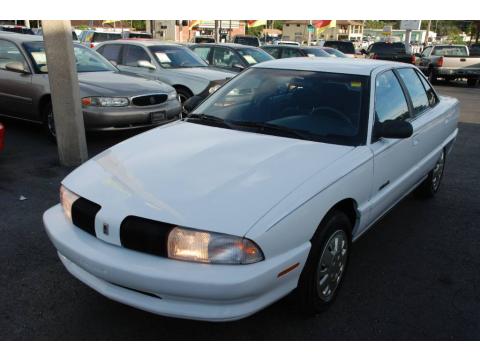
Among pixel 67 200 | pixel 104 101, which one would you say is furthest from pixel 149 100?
pixel 67 200

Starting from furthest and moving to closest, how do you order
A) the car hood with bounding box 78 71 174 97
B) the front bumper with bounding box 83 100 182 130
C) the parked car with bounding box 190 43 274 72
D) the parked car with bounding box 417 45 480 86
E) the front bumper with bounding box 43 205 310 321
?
1. the parked car with bounding box 417 45 480 86
2. the parked car with bounding box 190 43 274 72
3. the car hood with bounding box 78 71 174 97
4. the front bumper with bounding box 83 100 182 130
5. the front bumper with bounding box 43 205 310 321

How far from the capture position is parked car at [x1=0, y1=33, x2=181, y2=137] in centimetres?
644

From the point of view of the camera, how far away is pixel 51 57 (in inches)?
214

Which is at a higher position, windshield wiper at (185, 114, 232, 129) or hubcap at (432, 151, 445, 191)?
windshield wiper at (185, 114, 232, 129)

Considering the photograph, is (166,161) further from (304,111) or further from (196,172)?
(304,111)

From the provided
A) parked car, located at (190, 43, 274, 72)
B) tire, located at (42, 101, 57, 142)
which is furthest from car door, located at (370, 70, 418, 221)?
parked car, located at (190, 43, 274, 72)

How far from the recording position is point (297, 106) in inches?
140

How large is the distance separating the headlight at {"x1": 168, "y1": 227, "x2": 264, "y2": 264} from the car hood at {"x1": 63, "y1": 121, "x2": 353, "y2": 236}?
0.13 feet

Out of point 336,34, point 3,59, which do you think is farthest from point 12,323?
point 336,34

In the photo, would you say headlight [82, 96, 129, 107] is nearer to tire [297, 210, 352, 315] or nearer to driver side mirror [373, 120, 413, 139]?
driver side mirror [373, 120, 413, 139]

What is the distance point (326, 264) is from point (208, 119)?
1.57 m

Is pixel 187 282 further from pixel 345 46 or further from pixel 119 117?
pixel 345 46

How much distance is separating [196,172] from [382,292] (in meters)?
1.59

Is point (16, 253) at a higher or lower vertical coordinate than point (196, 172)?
lower
